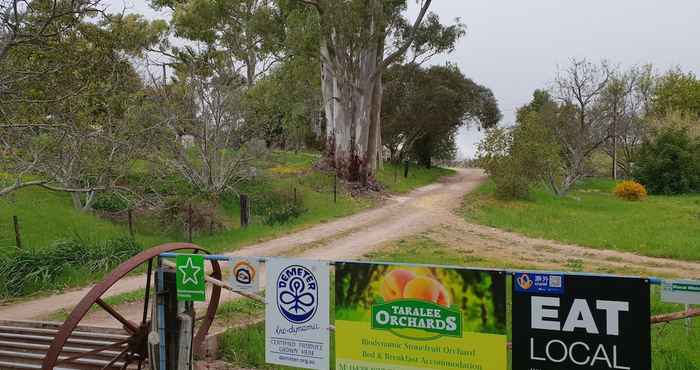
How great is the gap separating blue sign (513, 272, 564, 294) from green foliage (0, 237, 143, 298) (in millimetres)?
8895

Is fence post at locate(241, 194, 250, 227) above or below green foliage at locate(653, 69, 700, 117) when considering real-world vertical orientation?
below

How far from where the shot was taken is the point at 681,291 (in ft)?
11.0

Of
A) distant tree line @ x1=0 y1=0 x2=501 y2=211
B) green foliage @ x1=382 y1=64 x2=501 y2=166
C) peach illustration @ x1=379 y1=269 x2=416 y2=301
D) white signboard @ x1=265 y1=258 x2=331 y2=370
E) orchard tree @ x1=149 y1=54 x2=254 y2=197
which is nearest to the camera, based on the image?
peach illustration @ x1=379 y1=269 x2=416 y2=301

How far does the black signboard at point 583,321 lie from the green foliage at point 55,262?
8.92 m

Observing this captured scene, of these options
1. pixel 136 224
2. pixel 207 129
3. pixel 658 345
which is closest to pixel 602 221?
pixel 207 129

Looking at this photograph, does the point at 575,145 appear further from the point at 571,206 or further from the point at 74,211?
the point at 74,211

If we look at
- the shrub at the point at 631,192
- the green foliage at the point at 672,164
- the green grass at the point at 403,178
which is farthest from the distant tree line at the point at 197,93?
the green foliage at the point at 672,164

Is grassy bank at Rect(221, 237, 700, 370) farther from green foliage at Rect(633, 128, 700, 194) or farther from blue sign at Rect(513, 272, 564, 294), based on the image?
green foliage at Rect(633, 128, 700, 194)

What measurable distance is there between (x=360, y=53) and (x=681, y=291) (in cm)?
2403

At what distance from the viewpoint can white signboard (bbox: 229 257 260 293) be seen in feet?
14.5

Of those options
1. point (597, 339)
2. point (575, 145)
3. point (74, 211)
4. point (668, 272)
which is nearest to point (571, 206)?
point (575, 145)

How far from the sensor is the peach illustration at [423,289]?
3.87 m

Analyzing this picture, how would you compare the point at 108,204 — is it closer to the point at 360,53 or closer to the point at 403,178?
the point at 360,53

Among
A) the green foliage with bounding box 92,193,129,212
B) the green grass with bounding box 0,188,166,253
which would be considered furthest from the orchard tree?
the green grass with bounding box 0,188,166,253
